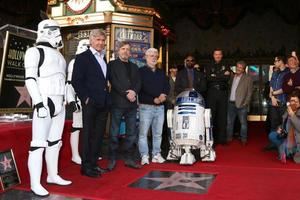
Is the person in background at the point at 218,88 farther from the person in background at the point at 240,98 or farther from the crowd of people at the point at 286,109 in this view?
the crowd of people at the point at 286,109

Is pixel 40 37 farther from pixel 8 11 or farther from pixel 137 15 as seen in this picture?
pixel 8 11

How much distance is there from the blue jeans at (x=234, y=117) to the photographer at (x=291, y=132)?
3.20 ft

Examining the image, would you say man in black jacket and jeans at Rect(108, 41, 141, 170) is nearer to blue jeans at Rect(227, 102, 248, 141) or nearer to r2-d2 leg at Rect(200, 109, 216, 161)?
r2-d2 leg at Rect(200, 109, 216, 161)

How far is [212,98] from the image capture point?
5203 millimetres

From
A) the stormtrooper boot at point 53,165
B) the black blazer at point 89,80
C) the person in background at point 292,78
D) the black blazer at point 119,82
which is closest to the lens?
the stormtrooper boot at point 53,165

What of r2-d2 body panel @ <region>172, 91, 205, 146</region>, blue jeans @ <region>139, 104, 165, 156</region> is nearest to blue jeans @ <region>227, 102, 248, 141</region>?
r2-d2 body panel @ <region>172, 91, 205, 146</region>

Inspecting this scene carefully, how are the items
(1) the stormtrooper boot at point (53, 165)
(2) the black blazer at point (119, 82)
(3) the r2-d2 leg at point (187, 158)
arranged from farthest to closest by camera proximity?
(3) the r2-d2 leg at point (187, 158), (2) the black blazer at point (119, 82), (1) the stormtrooper boot at point (53, 165)

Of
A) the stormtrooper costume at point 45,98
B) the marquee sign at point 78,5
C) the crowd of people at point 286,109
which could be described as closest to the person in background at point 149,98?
the stormtrooper costume at point 45,98

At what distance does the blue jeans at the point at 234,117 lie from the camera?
539 cm

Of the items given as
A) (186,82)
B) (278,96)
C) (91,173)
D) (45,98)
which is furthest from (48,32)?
(278,96)

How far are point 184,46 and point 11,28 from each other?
7208 mm

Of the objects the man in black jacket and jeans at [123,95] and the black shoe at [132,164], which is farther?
the black shoe at [132,164]

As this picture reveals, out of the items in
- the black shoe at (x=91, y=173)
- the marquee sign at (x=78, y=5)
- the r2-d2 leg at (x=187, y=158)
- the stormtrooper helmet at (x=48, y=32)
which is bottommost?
the black shoe at (x=91, y=173)

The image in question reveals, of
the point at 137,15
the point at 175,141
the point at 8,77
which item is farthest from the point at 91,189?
the point at 137,15
